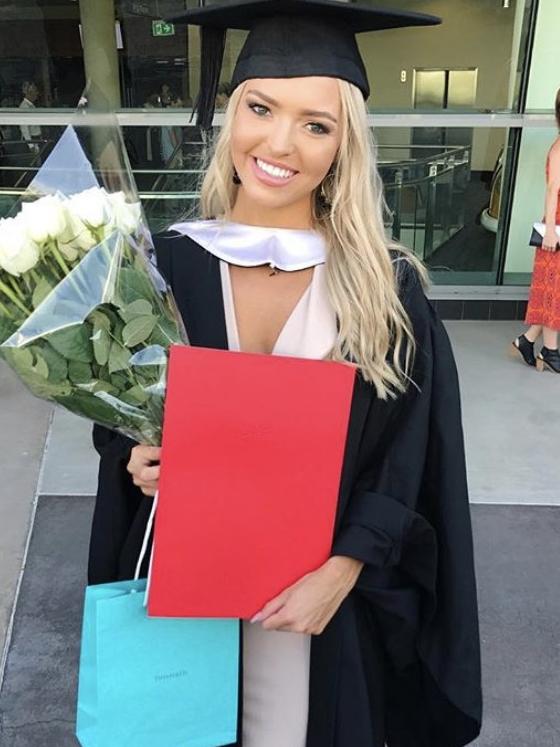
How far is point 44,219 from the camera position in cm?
114

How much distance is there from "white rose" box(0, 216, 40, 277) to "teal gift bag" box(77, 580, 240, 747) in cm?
56

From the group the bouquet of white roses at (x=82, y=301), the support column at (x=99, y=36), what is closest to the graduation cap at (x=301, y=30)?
the bouquet of white roses at (x=82, y=301)

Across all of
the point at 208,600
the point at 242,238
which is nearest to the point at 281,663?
the point at 208,600

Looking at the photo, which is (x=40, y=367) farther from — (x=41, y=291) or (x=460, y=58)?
(x=460, y=58)

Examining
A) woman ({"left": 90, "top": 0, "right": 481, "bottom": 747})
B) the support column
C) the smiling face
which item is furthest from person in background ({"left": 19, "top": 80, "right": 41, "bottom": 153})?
the smiling face

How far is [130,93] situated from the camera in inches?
242

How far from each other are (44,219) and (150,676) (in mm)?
786

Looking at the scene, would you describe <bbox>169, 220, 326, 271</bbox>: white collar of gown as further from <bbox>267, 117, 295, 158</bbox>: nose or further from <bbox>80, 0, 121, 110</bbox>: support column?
<bbox>80, 0, 121, 110</bbox>: support column

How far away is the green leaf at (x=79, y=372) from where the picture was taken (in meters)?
1.17

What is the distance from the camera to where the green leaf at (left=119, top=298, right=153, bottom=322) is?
3.84 ft

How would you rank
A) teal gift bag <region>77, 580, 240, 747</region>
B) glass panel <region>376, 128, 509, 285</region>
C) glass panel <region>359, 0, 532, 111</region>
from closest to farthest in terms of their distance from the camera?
teal gift bag <region>77, 580, 240, 747</region> < glass panel <region>359, 0, 532, 111</region> < glass panel <region>376, 128, 509, 285</region>

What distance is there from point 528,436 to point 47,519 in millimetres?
2529

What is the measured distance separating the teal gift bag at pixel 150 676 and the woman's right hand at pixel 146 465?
0.18 meters

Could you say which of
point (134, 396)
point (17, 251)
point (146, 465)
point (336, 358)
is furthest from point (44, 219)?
point (336, 358)
